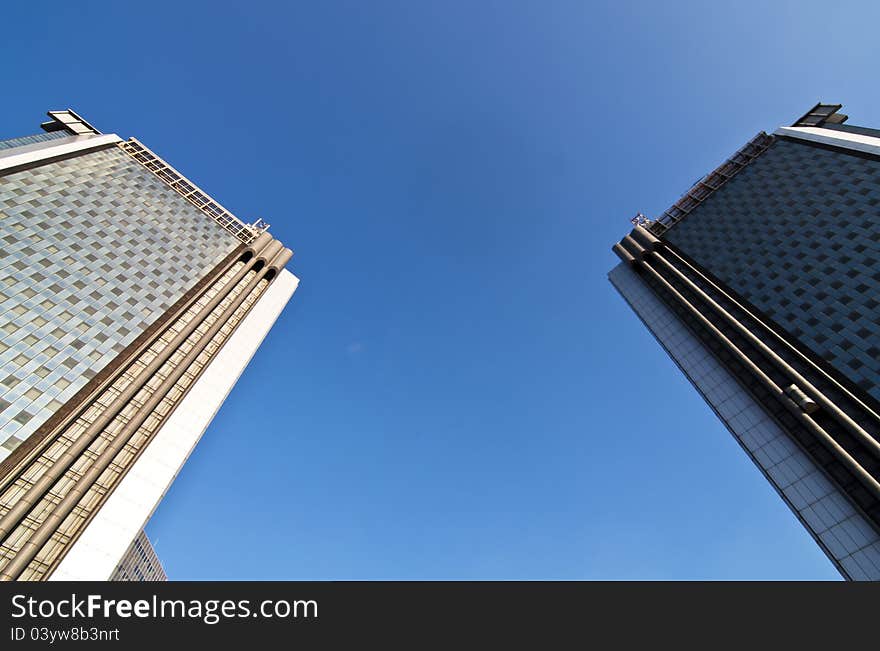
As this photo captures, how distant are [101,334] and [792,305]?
91680 mm

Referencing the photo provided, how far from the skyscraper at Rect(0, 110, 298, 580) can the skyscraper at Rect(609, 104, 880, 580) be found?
2790 inches

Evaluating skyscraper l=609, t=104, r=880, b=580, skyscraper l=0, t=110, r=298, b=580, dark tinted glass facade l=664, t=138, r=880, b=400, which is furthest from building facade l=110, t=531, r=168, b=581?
dark tinted glass facade l=664, t=138, r=880, b=400

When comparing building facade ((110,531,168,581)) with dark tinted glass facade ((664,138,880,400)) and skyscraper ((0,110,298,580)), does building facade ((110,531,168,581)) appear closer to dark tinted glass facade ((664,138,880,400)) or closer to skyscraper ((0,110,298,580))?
skyscraper ((0,110,298,580))

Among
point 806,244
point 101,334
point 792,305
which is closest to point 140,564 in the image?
point 101,334

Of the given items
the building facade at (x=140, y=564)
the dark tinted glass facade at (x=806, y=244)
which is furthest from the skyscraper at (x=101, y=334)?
the dark tinted glass facade at (x=806, y=244)

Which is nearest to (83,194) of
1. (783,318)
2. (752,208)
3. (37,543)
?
(37,543)

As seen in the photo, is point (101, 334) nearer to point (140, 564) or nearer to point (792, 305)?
point (792, 305)

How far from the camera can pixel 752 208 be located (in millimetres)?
73500

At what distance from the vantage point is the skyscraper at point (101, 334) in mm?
41812

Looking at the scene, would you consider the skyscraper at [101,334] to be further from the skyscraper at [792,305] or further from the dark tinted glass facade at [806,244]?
the dark tinted glass facade at [806,244]

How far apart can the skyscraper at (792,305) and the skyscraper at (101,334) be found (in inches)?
2790

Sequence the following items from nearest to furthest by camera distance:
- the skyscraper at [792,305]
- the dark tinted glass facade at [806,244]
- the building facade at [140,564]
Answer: the skyscraper at [792,305], the dark tinted glass facade at [806,244], the building facade at [140,564]
